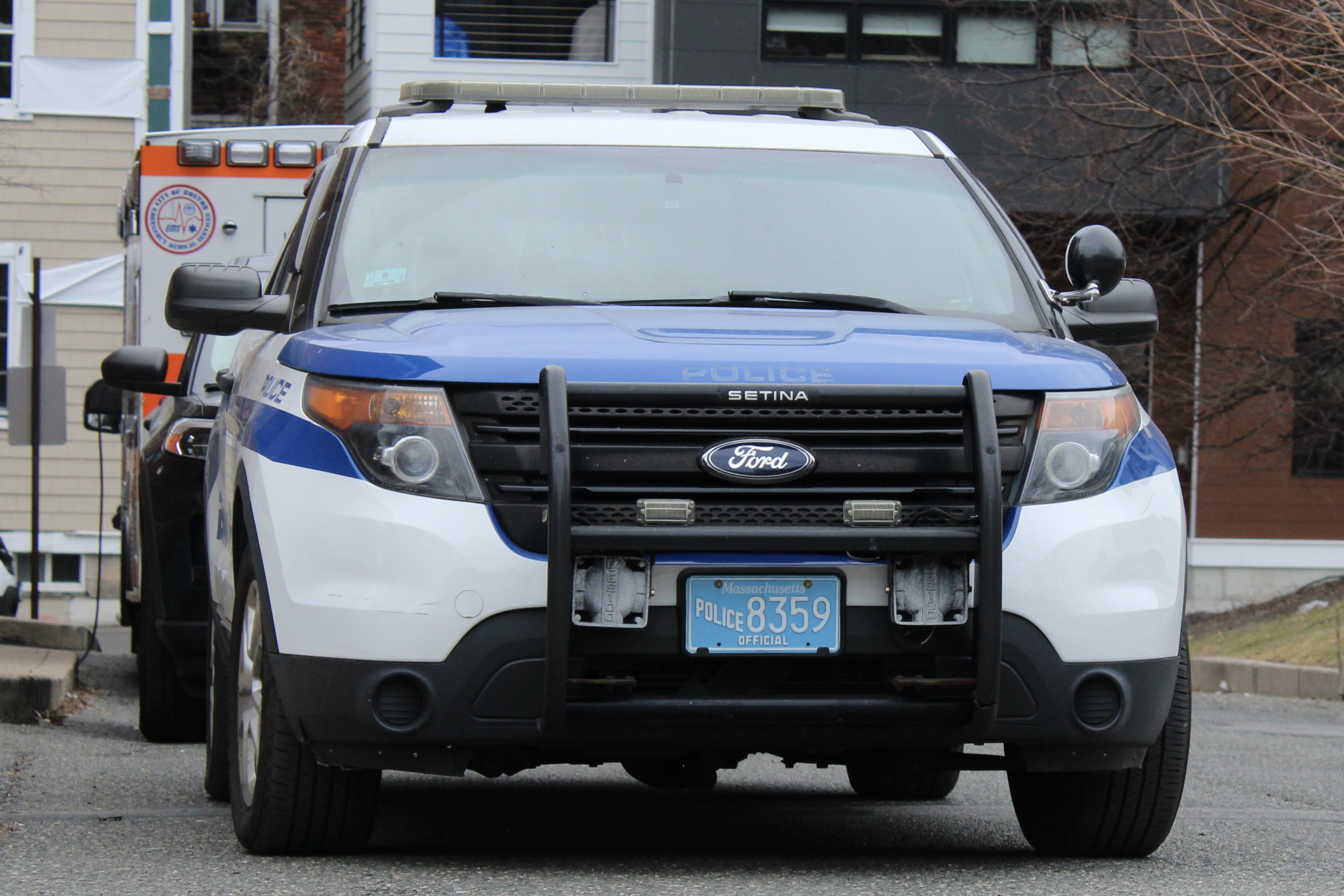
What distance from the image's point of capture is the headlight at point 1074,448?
15.9ft

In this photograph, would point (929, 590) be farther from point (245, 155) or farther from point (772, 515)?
point (245, 155)

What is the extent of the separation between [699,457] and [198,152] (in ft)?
24.6

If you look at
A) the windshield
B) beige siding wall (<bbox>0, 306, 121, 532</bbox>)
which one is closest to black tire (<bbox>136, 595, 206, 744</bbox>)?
the windshield

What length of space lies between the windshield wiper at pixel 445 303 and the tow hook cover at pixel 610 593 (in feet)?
3.48

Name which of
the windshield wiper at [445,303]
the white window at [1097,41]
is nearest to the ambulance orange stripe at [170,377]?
the windshield wiper at [445,303]

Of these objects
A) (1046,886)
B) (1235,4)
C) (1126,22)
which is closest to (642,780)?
(1046,886)

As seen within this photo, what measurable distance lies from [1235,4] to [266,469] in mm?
13595

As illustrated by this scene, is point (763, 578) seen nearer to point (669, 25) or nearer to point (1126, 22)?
point (1126, 22)

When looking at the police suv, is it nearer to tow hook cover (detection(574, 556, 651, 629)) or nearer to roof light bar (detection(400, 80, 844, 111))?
tow hook cover (detection(574, 556, 651, 629))

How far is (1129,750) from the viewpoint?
16.6ft

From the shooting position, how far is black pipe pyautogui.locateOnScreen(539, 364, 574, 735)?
4535 mm

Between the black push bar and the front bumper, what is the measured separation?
0.21 feet

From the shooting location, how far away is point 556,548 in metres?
4.53

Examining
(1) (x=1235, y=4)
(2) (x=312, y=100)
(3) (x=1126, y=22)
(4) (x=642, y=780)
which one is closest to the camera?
(4) (x=642, y=780)
